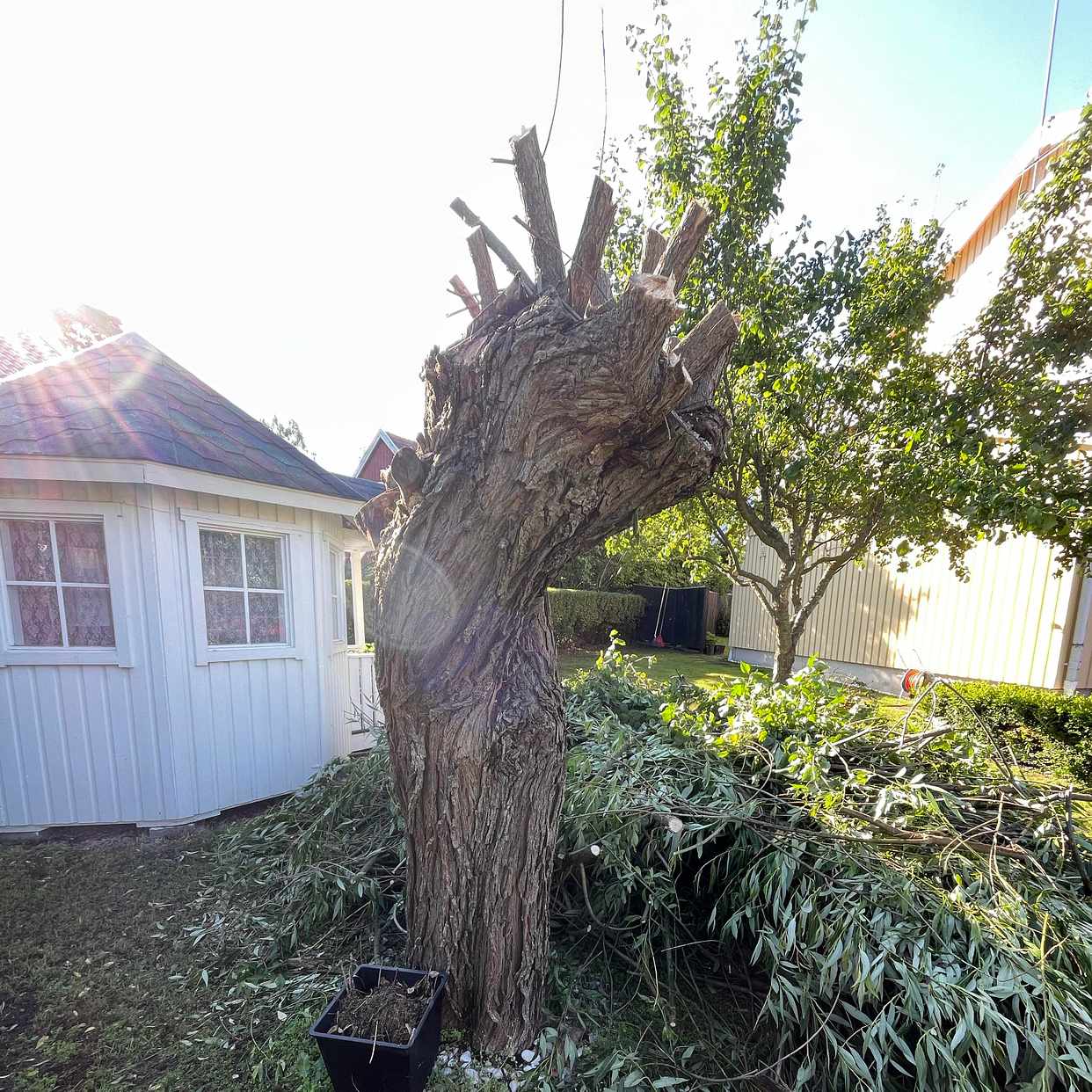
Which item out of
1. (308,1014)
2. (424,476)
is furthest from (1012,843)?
(308,1014)

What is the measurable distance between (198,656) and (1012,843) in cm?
476

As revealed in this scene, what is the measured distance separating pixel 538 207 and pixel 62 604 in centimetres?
407

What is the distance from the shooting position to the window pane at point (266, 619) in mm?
3869

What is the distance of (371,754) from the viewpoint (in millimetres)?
3465

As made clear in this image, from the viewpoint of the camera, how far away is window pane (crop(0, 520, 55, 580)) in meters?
3.23

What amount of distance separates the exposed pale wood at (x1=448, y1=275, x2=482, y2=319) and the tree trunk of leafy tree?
1 cm

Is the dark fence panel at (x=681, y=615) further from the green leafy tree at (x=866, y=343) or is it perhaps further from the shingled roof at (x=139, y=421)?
the shingled roof at (x=139, y=421)

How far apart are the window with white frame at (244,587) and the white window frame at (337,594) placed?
1.51 feet

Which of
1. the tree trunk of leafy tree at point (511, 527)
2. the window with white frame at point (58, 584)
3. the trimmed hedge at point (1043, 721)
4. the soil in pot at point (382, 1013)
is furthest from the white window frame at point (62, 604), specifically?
the trimmed hedge at point (1043, 721)

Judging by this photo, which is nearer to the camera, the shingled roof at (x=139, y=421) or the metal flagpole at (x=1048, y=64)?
the shingled roof at (x=139, y=421)

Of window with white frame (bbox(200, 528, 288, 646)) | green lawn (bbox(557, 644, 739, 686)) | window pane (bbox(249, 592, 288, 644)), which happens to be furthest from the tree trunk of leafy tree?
green lawn (bbox(557, 644, 739, 686))

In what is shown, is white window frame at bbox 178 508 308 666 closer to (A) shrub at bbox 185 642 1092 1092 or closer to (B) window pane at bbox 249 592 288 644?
(B) window pane at bbox 249 592 288 644

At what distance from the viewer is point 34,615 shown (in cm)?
329

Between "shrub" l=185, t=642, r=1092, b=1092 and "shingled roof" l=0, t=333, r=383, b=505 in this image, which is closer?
"shrub" l=185, t=642, r=1092, b=1092
